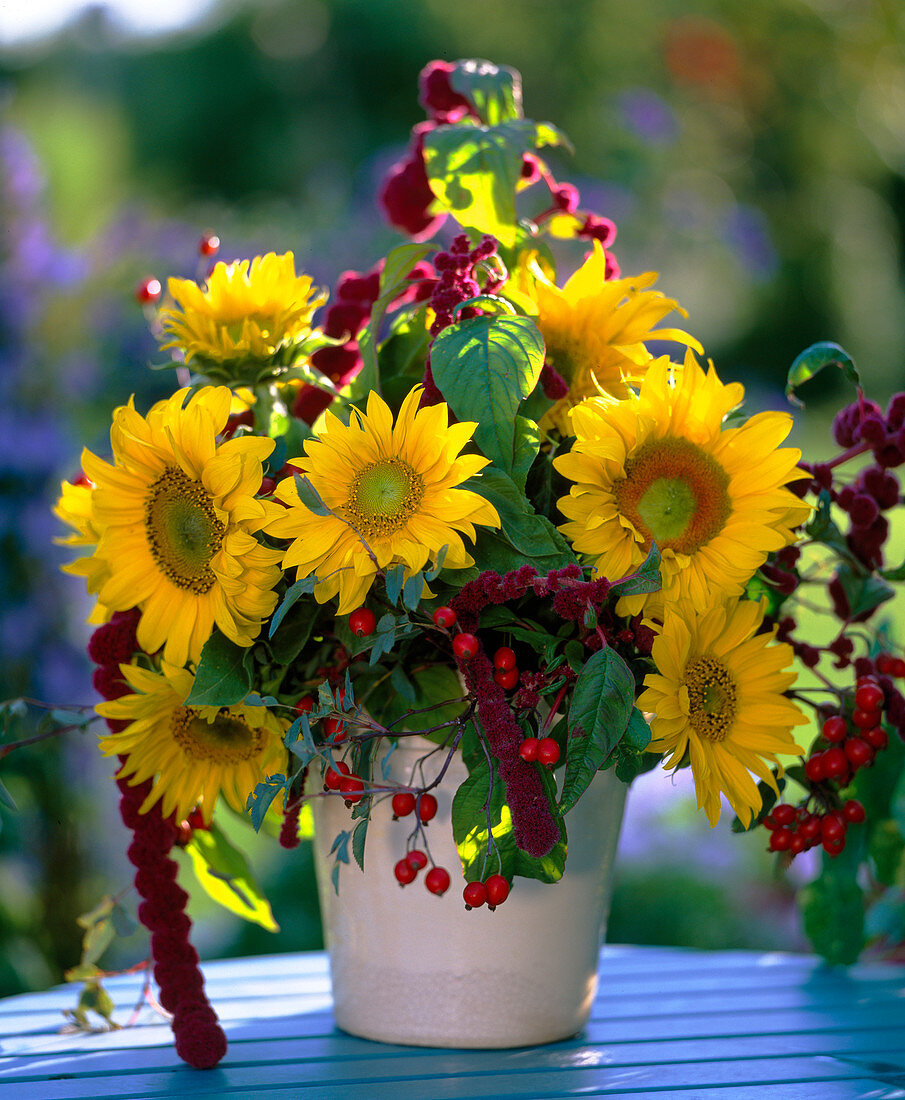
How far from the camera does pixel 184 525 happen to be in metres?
0.55

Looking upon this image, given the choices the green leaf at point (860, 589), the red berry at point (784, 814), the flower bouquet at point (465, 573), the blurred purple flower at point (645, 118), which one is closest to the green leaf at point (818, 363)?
the flower bouquet at point (465, 573)

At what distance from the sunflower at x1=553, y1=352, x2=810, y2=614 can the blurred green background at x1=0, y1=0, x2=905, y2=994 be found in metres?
1.19

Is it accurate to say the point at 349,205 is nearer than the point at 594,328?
No

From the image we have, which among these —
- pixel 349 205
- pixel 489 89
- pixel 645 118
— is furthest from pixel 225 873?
pixel 349 205

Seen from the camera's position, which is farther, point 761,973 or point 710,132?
point 710,132

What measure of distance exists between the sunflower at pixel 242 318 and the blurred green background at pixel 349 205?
1.10 meters

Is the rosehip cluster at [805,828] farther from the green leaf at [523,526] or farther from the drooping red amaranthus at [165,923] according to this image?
the drooping red amaranthus at [165,923]

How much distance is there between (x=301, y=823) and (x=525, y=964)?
6.6 inches

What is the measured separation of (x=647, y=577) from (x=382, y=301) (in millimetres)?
206

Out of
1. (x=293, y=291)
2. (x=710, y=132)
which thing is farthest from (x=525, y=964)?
(x=710, y=132)

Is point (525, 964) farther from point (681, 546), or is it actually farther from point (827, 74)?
point (827, 74)

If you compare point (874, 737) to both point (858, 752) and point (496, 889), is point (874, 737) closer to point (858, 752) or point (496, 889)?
point (858, 752)

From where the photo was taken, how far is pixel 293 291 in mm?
604

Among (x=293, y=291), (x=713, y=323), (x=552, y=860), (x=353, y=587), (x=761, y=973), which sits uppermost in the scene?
(x=713, y=323)
